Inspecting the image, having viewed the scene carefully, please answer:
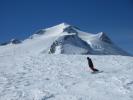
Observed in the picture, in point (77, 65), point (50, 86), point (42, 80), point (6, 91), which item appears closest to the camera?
point (6, 91)

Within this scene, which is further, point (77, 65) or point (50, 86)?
point (77, 65)

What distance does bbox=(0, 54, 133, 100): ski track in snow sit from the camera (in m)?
20.4

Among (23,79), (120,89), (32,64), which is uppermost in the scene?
(32,64)

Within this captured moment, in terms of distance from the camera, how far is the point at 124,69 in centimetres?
3003

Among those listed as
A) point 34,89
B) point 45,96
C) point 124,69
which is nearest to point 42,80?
point 34,89

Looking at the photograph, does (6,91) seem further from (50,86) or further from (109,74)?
(109,74)

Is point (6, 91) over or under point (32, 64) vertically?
under

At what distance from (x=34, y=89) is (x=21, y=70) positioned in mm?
8802

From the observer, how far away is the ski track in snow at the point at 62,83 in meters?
20.4

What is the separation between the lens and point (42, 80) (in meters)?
25.4

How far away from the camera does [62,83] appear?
78.6 feet

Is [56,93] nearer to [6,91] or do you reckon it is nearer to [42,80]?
[6,91]

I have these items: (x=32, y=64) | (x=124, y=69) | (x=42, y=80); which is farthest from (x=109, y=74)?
(x=32, y=64)

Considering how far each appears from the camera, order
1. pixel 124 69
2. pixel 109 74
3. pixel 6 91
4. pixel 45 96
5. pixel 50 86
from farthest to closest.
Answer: pixel 124 69 → pixel 109 74 → pixel 50 86 → pixel 6 91 → pixel 45 96
